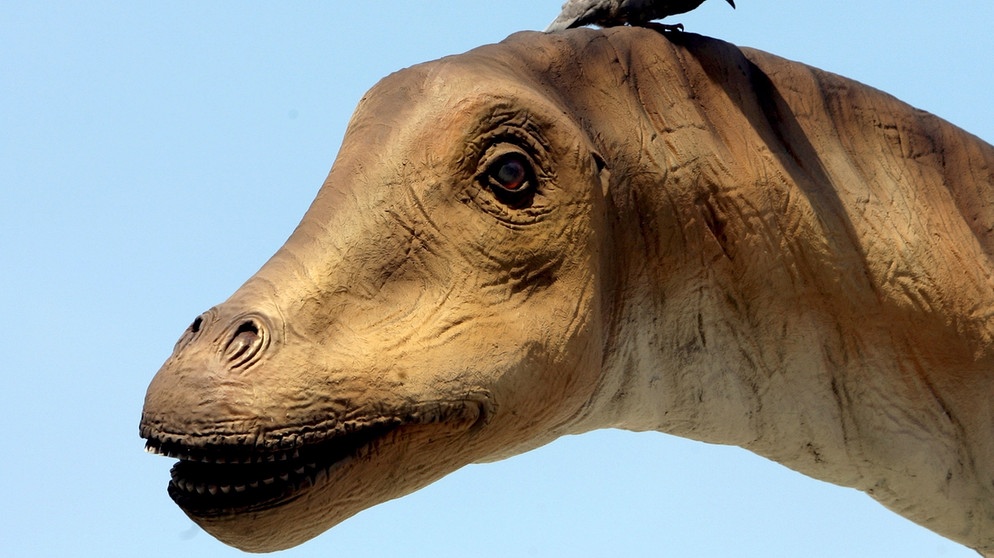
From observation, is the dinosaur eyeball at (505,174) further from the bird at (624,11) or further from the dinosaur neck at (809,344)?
the bird at (624,11)

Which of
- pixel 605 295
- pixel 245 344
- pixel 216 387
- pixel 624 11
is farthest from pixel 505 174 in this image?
pixel 624 11

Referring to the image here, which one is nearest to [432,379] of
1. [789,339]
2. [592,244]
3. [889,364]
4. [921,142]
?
[592,244]

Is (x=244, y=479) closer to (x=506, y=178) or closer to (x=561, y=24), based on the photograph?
(x=506, y=178)

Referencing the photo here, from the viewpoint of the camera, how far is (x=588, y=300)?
177 inches

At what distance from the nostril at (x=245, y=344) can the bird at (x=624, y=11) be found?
1758 millimetres

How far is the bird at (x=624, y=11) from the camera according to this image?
528 centimetres

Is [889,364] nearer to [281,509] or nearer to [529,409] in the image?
[529,409]

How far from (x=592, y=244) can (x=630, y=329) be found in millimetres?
446

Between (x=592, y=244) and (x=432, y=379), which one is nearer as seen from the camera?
(x=432, y=379)

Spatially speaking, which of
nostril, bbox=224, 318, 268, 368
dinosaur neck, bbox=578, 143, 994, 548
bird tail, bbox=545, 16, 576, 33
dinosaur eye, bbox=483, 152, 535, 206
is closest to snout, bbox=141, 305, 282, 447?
A: nostril, bbox=224, 318, 268, 368

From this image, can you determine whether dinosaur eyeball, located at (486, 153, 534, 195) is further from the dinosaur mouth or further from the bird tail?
the bird tail

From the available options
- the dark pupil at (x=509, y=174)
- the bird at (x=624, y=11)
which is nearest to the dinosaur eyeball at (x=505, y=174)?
the dark pupil at (x=509, y=174)

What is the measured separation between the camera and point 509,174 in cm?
446

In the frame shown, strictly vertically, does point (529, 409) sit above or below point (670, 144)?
below
